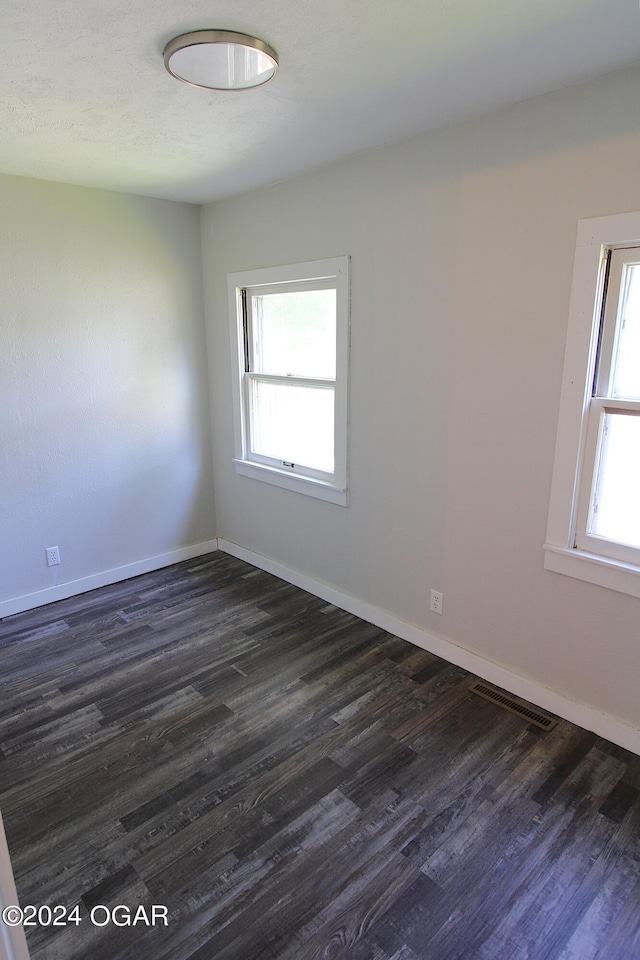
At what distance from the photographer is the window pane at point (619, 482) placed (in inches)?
83.1

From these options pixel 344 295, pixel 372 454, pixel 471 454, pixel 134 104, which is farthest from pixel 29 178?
pixel 471 454

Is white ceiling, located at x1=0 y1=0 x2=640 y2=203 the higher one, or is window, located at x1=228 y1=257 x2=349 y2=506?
white ceiling, located at x1=0 y1=0 x2=640 y2=203

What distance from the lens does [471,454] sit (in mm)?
2566

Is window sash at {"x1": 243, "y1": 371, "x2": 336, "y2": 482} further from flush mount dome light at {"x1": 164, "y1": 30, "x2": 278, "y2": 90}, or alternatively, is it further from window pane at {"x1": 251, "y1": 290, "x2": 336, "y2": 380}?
flush mount dome light at {"x1": 164, "y1": 30, "x2": 278, "y2": 90}

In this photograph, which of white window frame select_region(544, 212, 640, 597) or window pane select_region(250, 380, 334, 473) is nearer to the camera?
white window frame select_region(544, 212, 640, 597)

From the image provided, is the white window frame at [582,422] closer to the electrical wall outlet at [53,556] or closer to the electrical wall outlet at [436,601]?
the electrical wall outlet at [436,601]

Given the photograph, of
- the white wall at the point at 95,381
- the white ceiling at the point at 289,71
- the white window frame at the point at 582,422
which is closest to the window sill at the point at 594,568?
the white window frame at the point at 582,422

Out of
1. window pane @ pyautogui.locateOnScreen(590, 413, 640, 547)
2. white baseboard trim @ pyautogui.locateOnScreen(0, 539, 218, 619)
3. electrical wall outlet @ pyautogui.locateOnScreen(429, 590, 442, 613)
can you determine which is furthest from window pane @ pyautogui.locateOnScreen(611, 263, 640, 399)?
white baseboard trim @ pyautogui.locateOnScreen(0, 539, 218, 619)

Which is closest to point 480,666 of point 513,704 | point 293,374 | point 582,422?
point 513,704

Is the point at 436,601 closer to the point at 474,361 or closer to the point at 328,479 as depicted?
the point at 328,479

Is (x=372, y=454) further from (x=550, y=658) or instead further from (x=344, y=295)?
(x=550, y=658)

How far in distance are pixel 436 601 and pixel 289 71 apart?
7.60ft

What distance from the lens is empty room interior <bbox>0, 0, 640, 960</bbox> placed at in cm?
164

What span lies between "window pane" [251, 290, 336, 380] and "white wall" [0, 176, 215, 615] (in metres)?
0.56
